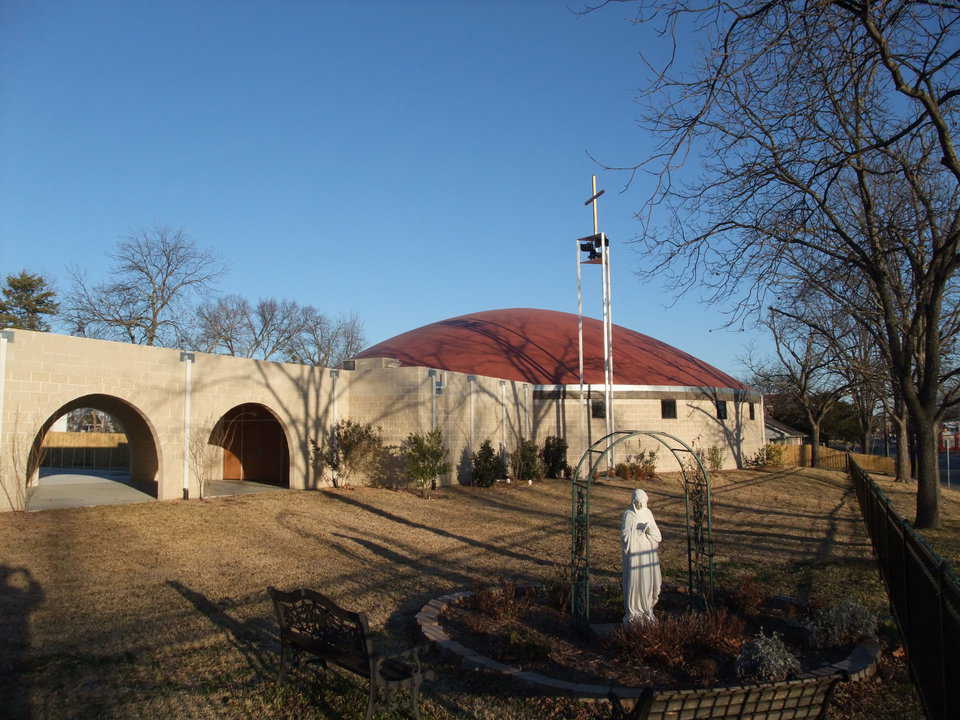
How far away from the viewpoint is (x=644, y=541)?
6.77m

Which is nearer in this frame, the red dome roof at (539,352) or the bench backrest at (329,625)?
the bench backrest at (329,625)

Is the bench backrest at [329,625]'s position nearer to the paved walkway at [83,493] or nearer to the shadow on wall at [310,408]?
the paved walkway at [83,493]

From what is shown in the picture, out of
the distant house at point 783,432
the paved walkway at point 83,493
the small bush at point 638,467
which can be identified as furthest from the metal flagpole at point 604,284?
the distant house at point 783,432

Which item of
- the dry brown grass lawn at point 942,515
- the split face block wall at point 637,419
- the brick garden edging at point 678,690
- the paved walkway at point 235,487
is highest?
the split face block wall at point 637,419

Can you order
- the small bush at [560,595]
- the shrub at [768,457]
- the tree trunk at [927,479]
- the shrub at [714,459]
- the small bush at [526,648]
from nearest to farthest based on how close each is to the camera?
the small bush at [526,648], the small bush at [560,595], the tree trunk at [927,479], the shrub at [714,459], the shrub at [768,457]

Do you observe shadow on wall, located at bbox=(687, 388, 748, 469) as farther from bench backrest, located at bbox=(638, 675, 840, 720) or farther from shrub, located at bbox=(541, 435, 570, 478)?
bench backrest, located at bbox=(638, 675, 840, 720)

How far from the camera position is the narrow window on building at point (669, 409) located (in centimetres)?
2898

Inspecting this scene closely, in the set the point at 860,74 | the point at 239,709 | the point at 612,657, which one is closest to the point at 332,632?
the point at 239,709

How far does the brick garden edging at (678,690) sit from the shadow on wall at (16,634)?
335 cm

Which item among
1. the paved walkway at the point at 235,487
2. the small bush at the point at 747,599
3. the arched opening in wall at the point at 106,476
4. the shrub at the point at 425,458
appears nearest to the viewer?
the small bush at the point at 747,599

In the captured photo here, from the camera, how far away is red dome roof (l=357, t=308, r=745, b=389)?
29.3 metres

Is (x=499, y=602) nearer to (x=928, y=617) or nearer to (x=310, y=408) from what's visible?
(x=928, y=617)

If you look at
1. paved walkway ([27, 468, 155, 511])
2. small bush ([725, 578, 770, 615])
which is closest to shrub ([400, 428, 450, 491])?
paved walkway ([27, 468, 155, 511])

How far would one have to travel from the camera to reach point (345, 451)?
62.9ft
